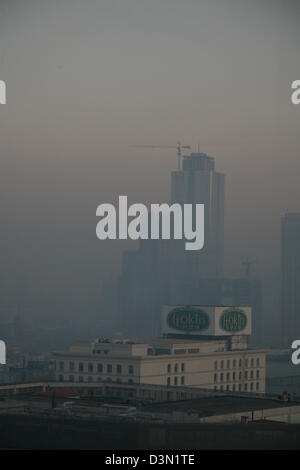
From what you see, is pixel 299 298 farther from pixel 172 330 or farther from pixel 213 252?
pixel 172 330

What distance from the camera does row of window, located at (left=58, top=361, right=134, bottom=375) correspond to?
31438mm

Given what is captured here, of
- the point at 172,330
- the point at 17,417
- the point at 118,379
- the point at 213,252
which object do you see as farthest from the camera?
the point at 213,252

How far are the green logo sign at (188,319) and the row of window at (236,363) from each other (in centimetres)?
117

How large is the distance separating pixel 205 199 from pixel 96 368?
98.5 ft

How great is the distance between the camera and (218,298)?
6162 cm

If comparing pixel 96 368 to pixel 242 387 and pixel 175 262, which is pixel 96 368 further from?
pixel 175 262

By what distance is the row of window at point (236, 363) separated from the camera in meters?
34.2

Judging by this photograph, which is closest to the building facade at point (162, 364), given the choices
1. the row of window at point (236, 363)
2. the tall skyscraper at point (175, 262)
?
the row of window at point (236, 363)

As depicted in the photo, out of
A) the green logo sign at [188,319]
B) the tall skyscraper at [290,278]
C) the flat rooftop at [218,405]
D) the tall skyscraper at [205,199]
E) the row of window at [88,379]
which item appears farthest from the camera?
the tall skyscraper at [205,199]

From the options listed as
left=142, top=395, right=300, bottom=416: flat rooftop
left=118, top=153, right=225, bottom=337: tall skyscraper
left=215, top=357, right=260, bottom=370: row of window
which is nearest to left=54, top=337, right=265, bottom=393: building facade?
left=215, top=357, right=260, bottom=370: row of window

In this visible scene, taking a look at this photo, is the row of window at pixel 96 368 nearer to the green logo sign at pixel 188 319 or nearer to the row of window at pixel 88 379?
the row of window at pixel 88 379

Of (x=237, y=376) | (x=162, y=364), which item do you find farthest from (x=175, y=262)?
(x=162, y=364)

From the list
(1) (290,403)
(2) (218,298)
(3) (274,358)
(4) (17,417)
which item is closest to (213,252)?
(2) (218,298)
